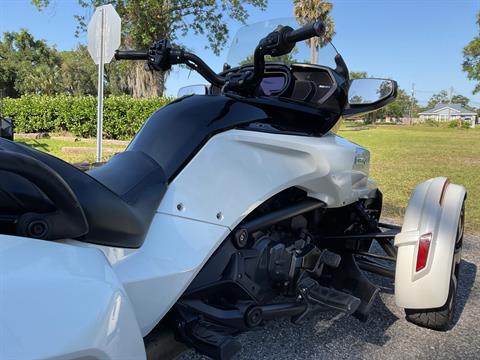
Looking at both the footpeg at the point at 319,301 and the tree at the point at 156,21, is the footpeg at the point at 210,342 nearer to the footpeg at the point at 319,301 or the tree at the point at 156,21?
the footpeg at the point at 319,301

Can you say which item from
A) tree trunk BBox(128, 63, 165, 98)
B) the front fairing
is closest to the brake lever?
the front fairing

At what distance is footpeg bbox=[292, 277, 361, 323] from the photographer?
6.64 ft

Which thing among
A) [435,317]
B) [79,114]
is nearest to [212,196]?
[435,317]

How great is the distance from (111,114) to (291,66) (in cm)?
1453

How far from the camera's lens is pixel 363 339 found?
2453mm

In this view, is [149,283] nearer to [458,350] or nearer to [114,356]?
[114,356]

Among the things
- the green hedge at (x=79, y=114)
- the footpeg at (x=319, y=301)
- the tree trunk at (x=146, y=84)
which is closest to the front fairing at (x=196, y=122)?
the footpeg at (x=319, y=301)

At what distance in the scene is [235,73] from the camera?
216 cm

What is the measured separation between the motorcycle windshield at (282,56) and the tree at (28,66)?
43.4 meters

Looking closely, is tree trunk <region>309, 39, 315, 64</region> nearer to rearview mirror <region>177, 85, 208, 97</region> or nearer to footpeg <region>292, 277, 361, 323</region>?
rearview mirror <region>177, 85, 208, 97</region>

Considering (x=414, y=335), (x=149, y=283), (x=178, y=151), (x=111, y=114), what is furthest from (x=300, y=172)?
(x=111, y=114)

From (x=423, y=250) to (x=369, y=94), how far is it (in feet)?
2.85

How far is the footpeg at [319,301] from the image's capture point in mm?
2025

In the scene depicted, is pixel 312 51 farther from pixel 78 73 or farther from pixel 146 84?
pixel 78 73
